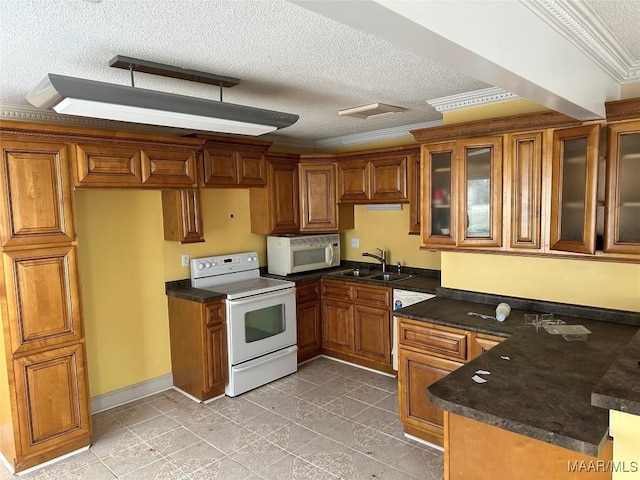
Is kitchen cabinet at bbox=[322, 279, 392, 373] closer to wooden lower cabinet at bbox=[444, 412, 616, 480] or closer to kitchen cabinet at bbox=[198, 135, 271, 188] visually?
kitchen cabinet at bbox=[198, 135, 271, 188]

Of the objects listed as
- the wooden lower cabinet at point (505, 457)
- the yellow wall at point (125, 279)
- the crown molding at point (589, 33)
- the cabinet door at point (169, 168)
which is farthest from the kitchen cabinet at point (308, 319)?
the crown molding at point (589, 33)

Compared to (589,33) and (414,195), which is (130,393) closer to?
(414,195)

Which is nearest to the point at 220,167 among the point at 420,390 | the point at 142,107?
the point at 142,107

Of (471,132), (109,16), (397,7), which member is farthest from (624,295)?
(109,16)

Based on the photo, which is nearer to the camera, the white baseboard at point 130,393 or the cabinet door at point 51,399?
the cabinet door at point 51,399

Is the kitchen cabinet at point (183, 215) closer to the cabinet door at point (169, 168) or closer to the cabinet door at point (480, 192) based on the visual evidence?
the cabinet door at point (169, 168)

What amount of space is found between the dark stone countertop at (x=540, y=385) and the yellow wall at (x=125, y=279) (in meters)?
2.69

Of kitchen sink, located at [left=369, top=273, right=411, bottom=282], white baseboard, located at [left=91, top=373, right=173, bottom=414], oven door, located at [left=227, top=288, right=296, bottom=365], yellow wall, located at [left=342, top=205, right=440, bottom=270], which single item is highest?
yellow wall, located at [left=342, top=205, right=440, bottom=270]

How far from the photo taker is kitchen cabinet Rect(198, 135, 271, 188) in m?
3.83

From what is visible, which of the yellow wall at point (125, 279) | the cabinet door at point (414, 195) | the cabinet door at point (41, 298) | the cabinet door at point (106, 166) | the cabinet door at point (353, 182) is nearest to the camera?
the cabinet door at point (41, 298)

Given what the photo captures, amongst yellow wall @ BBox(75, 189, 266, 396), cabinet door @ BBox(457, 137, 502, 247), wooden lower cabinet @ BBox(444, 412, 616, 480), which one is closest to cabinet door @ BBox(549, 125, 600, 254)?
cabinet door @ BBox(457, 137, 502, 247)

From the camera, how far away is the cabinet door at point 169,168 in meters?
3.31

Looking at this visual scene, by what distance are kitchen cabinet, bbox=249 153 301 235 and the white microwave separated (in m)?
0.15

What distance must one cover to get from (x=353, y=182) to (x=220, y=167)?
4.59 feet
